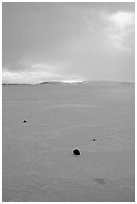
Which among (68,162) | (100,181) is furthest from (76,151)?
(100,181)

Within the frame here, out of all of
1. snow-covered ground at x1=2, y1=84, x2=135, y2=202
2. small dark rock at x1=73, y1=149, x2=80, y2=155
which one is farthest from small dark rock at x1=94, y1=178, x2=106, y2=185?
small dark rock at x1=73, y1=149, x2=80, y2=155

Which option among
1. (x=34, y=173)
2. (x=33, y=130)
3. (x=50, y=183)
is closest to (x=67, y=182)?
(x=50, y=183)

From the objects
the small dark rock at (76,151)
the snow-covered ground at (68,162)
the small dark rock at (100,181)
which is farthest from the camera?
the small dark rock at (76,151)

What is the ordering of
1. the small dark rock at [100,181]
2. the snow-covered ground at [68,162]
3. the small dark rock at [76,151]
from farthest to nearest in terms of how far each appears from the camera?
1. the small dark rock at [76,151]
2. the small dark rock at [100,181]
3. the snow-covered ground at [68,162]

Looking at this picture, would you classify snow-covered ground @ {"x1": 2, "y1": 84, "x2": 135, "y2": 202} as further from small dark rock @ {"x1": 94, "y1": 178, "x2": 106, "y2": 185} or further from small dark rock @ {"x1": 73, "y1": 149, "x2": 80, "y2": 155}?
small dark rock @ {"x1": 73, "y1": 149, "x2": 80, "y2": 155}

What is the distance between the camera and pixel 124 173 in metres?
5.38

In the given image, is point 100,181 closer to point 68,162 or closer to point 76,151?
point 68,162

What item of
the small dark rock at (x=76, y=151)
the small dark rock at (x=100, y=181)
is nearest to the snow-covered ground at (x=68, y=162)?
the small dark rock at (x=100, y=181)

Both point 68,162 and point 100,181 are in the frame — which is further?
point 68,162

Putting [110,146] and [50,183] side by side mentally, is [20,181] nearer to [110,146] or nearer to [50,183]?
[50,183]

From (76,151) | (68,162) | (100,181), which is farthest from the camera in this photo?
(76,151)

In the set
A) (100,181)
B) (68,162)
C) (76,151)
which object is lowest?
(100,181)

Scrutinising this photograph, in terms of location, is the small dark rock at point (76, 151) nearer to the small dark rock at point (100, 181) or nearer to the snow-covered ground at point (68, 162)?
the snow-covered ground at point (68, 162)

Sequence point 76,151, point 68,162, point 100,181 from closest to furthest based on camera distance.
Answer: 1. point 100,181
2. point 68,162
3. point 76,151
